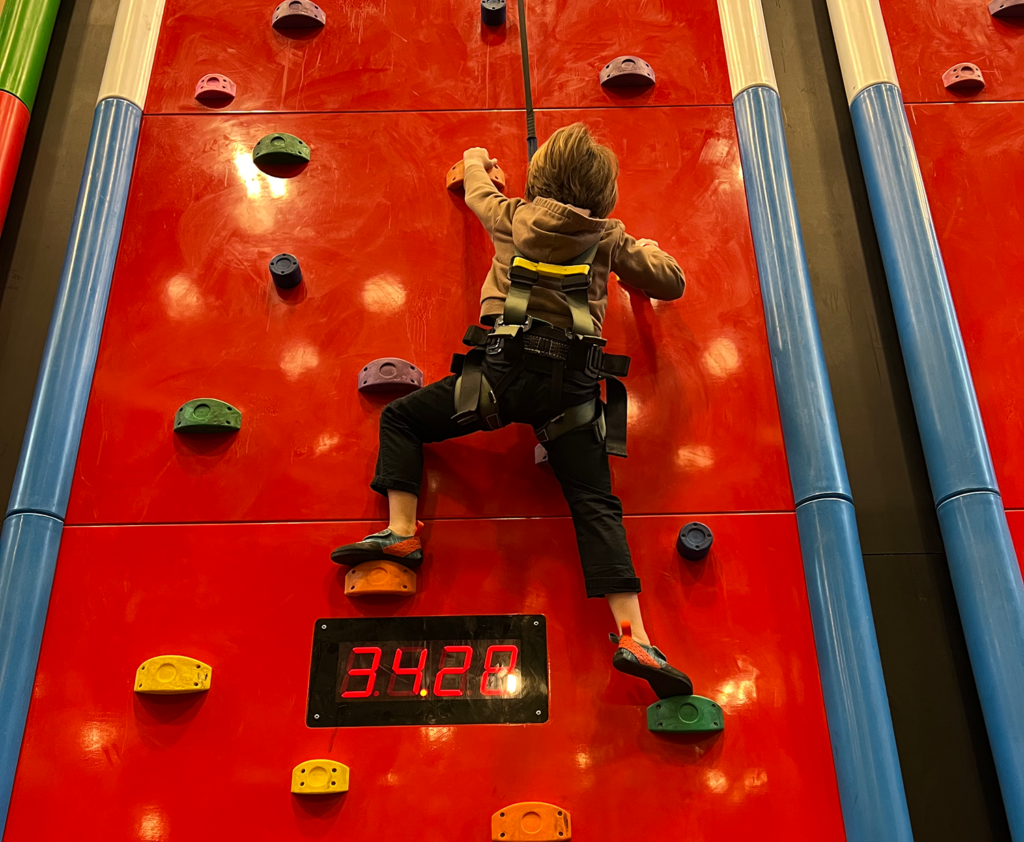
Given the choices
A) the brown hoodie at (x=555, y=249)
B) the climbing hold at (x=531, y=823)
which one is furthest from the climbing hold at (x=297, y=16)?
the climbing hold at (x=531, y=823)

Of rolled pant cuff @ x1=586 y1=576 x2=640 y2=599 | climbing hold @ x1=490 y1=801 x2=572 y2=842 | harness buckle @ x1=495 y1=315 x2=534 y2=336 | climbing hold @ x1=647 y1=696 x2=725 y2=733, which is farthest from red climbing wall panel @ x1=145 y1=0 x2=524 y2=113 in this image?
climbing hold @ x1=490 y1=801 x2=572 y2=842

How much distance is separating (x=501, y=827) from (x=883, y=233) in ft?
7.18

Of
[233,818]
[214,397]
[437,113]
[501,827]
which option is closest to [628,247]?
[437,113]

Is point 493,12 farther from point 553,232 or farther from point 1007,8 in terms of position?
point 1007,8

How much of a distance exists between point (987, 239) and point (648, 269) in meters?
1.30

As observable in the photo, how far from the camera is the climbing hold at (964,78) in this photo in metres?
3.24

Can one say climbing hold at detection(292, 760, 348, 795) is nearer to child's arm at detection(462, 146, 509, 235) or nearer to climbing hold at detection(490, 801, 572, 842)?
climbing hold at detection(490, 801, 572, 842)

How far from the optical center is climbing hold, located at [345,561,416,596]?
Answer: 2.41m

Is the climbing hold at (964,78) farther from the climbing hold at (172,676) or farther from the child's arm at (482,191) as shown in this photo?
the climbing hold at (172,676)

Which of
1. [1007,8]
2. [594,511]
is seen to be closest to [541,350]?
[594,511]

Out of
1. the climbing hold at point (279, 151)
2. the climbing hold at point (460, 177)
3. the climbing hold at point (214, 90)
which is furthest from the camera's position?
the climbing hold at point (214, 90)

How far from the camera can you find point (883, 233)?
3.01 metres

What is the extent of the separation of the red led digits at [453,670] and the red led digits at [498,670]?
0.04 m

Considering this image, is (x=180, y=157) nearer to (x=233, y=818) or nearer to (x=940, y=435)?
(x=233, y=818)
